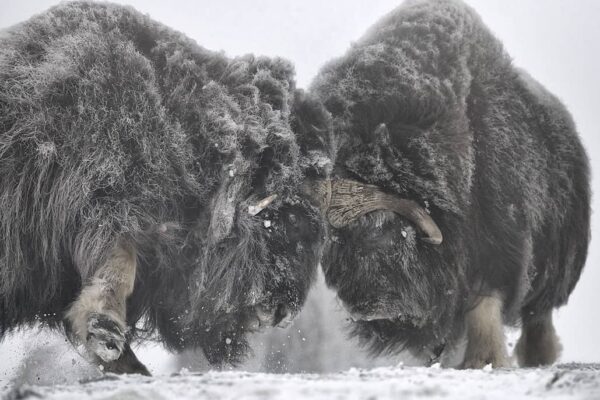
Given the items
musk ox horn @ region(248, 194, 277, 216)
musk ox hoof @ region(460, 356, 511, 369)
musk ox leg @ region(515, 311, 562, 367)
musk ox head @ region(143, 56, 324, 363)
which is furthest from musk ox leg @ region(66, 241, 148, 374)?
musk ox leg @ region(515, 311, 562, 367)

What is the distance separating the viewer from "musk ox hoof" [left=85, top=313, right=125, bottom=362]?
2.89m

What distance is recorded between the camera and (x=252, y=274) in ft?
11.7

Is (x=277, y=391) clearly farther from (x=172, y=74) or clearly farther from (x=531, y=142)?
(x=531, y=142)

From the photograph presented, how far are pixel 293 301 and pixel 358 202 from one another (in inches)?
23.4

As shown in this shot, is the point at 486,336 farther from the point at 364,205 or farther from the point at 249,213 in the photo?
the point at 249,213

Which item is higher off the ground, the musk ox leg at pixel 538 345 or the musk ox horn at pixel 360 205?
the musk ox horn at pixel 360 205

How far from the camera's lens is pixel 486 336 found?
3939 mm

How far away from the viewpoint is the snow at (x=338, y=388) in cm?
187

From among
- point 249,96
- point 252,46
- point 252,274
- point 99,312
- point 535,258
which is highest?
point 252,46

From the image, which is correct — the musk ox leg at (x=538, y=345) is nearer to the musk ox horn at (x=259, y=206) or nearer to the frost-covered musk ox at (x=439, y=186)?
the frost-covered musk ox at (x=439, y=186)

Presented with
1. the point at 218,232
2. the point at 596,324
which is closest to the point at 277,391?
the point at 218,232

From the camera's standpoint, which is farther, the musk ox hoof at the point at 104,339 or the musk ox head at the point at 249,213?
the musk ox head at the point at 249,213

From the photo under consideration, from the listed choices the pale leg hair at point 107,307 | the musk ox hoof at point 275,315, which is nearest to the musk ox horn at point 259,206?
the musk ox hoof at point 275,315

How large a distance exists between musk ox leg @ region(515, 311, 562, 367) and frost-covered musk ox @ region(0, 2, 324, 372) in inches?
72.6
